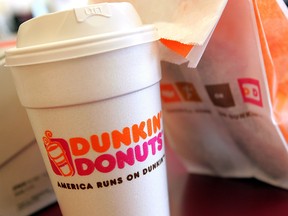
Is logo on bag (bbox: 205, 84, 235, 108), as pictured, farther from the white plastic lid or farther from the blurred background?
the blurred background

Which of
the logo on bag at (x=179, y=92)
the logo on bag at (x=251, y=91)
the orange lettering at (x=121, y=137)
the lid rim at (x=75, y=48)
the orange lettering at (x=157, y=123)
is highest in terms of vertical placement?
the lid rim at (x=75, y=48)

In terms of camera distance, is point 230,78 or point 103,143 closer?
point 103,143

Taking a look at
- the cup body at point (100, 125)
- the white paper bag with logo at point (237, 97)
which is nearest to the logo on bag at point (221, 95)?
the white paper bag with logo at point (237, 97)

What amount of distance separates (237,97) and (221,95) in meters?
0.02

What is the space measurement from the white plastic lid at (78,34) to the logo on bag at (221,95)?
17 centimetres

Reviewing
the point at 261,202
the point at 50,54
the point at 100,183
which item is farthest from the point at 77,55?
the point at 261,202

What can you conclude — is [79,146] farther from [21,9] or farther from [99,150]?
[21,9]

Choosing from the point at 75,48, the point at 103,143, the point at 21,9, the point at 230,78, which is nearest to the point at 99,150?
the point at 103,143

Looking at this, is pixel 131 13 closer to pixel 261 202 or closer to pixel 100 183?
pixel 100 183

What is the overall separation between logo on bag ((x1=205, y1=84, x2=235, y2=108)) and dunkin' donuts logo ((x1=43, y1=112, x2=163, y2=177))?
16 cm

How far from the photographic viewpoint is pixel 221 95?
51 centimetres

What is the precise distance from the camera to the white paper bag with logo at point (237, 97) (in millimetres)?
433

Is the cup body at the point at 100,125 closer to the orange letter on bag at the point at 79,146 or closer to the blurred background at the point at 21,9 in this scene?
the orange letter on bag at the point at 79,146

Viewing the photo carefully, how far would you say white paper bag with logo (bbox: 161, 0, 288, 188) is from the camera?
0.43 m
